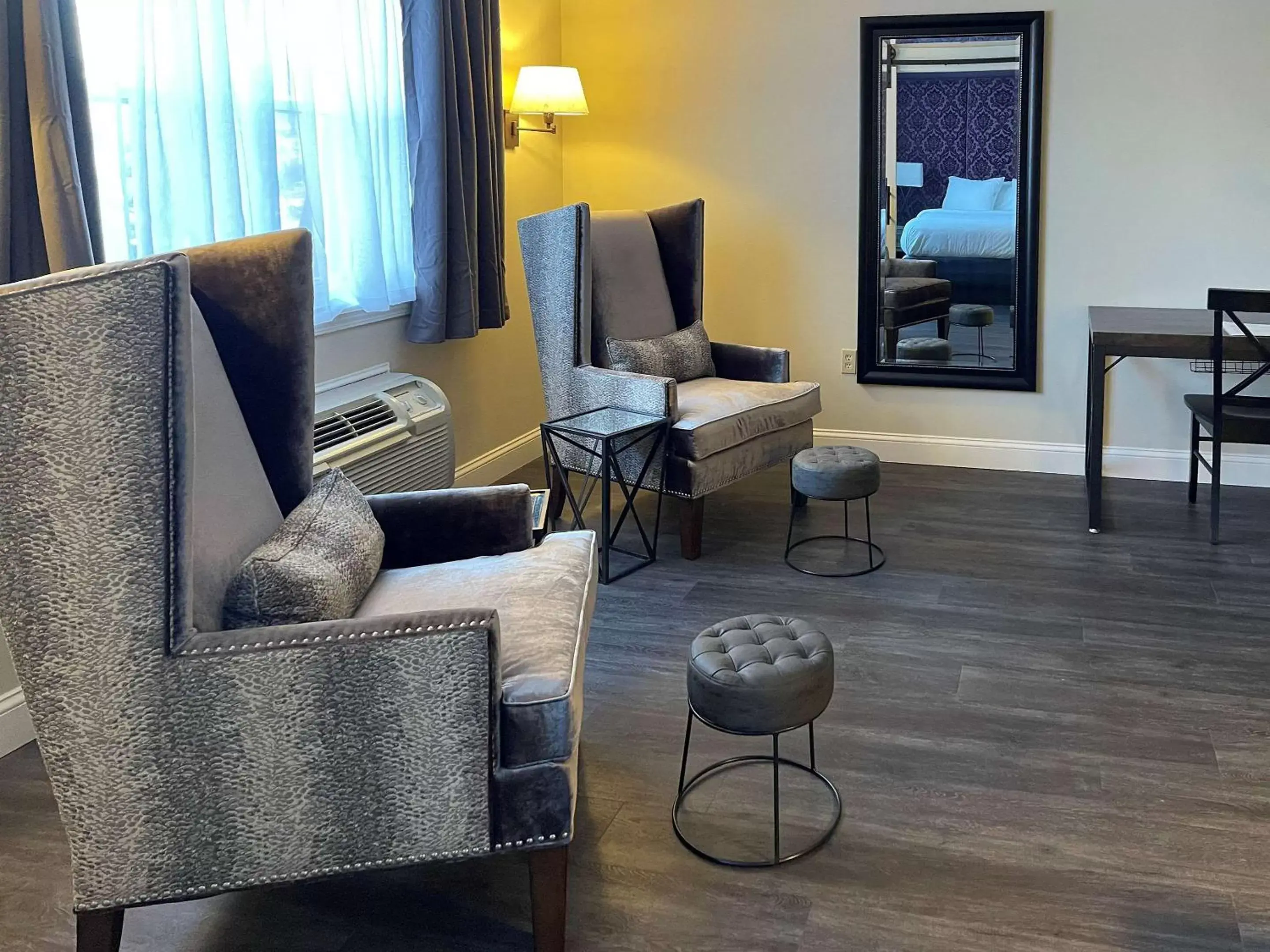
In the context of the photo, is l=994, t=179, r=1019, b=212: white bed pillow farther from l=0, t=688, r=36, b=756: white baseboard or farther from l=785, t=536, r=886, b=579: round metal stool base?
l=0, t=688, r=36, b=756: white baseboard

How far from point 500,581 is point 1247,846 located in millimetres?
1491

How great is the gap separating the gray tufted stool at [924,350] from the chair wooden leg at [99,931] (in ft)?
13.0

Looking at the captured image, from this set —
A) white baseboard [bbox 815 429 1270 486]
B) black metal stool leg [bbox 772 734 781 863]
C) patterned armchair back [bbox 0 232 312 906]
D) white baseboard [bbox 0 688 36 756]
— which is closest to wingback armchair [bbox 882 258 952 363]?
white baseboard [bbox 815 429 1270 486]

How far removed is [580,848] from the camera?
230cm

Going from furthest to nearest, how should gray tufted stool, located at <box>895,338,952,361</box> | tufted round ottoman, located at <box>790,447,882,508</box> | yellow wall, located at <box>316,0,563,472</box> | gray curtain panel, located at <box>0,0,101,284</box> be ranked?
gray tufted stool, located at <box>895,338,952,361</box>
yellow wall, located at <box>316,0,563,472</box>
tufted round ottoman, located at <box>790,447,882,508</box>
gray curtain panel, located at <box>0,0,101,284</box>

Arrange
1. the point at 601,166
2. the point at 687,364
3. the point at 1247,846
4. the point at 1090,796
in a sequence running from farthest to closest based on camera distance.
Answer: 1. the point at 601,166
2. the point at 687,364
3. the point at 1090,796
4. the point at 1247,846

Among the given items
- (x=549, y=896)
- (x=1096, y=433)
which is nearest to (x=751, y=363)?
(x=1096, y=433)

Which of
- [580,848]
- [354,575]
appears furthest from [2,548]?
[580,848]

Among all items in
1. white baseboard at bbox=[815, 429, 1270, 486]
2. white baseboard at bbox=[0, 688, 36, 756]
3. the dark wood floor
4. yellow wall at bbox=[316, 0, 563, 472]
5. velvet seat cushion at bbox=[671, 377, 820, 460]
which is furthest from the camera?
white baseboard at bbox=[815, 429, 1270, 486]

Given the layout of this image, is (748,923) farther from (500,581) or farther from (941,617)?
(941,617)

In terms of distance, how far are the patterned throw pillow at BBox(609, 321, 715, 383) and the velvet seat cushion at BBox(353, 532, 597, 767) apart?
1.77m

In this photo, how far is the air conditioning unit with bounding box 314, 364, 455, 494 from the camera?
352 centimetres

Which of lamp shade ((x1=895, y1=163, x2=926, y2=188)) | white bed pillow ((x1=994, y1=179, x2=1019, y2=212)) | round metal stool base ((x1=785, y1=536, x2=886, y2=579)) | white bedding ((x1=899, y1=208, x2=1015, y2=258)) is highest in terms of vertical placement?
lamp shade ((x1=895, y1=163, x2=926, y2=188))

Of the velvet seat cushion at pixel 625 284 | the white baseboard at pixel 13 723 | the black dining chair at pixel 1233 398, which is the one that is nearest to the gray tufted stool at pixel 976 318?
the black dining chair at pixel 1233 398
